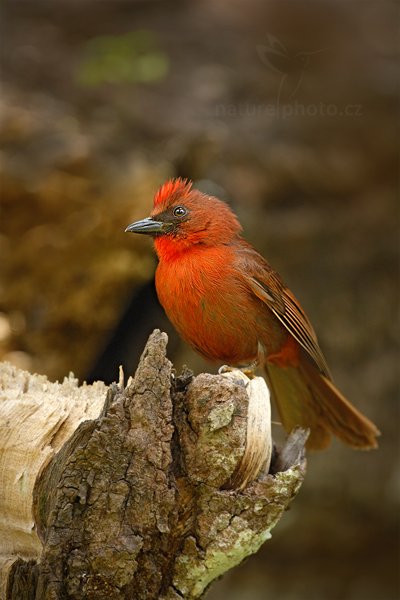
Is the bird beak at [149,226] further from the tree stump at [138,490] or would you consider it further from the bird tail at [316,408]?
the tree stump at [138,490]

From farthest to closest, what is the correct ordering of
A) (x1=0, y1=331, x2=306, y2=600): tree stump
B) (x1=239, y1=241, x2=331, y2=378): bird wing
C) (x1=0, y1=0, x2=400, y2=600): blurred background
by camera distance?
(x1=0, y1=0, x2=400, y2=600): blurred background
(x1=239, y1=241, x2=331, y2=378): bird wing
(x1=0, y1=331, x2=306, y2=600): tree stump

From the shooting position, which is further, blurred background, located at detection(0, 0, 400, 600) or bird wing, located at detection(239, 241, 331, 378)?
blurred background, located at detection(0, 0, 400, 600)

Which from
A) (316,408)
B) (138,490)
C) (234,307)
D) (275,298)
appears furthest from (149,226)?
(138,490)

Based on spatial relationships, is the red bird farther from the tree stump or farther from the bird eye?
the tree stump

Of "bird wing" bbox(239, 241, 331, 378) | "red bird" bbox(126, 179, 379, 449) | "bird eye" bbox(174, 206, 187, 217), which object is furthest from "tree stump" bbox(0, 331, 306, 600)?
"bird eye" bbox(174, 206, 187, 217)

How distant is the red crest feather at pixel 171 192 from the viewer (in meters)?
4.53

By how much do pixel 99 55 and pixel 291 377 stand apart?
388 cm

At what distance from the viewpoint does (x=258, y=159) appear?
729cm

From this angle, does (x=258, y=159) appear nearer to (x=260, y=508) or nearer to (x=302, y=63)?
(x=302, y=63)

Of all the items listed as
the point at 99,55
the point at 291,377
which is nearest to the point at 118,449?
the point at 291,377

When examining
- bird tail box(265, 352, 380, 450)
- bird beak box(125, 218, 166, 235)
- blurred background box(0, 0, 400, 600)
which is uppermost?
blurred background box(0, 0, 400, 600)

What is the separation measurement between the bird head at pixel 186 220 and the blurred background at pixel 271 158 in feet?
4.64

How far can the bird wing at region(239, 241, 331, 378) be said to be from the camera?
170 inches

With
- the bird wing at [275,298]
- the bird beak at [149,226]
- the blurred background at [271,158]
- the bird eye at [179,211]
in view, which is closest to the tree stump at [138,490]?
the bird wing at [275,298]
